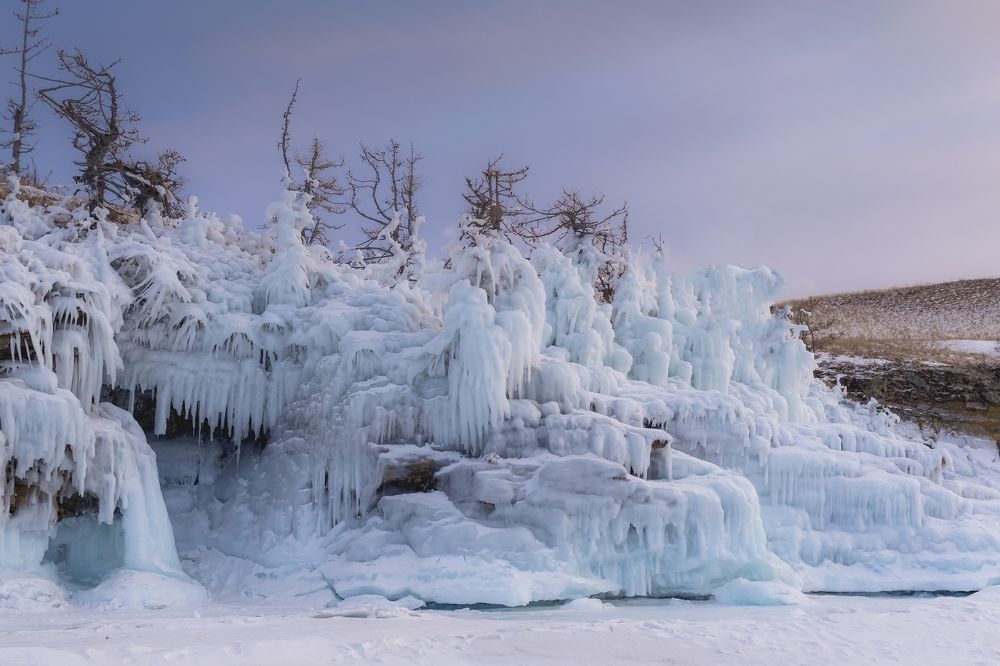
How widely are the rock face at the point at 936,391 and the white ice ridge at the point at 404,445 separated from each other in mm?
10169

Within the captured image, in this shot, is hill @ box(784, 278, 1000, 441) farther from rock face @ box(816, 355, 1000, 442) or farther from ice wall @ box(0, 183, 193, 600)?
ice wall @ box(0, 183, 193, 600)

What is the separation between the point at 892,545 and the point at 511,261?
8.95 m

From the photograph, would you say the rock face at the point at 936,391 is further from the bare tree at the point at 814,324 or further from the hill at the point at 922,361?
the bare tree at the point at 814,324

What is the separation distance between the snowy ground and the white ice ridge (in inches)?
54.0

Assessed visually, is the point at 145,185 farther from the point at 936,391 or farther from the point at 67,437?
the point at 936,391

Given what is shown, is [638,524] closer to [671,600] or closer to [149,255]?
[671,600]

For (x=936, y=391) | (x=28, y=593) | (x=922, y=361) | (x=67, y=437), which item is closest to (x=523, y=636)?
(x=28, y=593)

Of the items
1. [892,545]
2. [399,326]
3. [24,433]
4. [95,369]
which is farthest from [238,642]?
[892,545]

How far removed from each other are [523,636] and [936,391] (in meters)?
24.2

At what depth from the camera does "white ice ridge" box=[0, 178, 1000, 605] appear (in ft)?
40.6

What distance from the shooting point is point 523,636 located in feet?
29.9

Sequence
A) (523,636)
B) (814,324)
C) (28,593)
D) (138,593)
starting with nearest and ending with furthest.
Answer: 1. (523,636)
2. (28,593)
3. (138,593)
4. (814,324)

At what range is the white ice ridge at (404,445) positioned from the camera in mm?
12375

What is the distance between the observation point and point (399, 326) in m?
15.9
